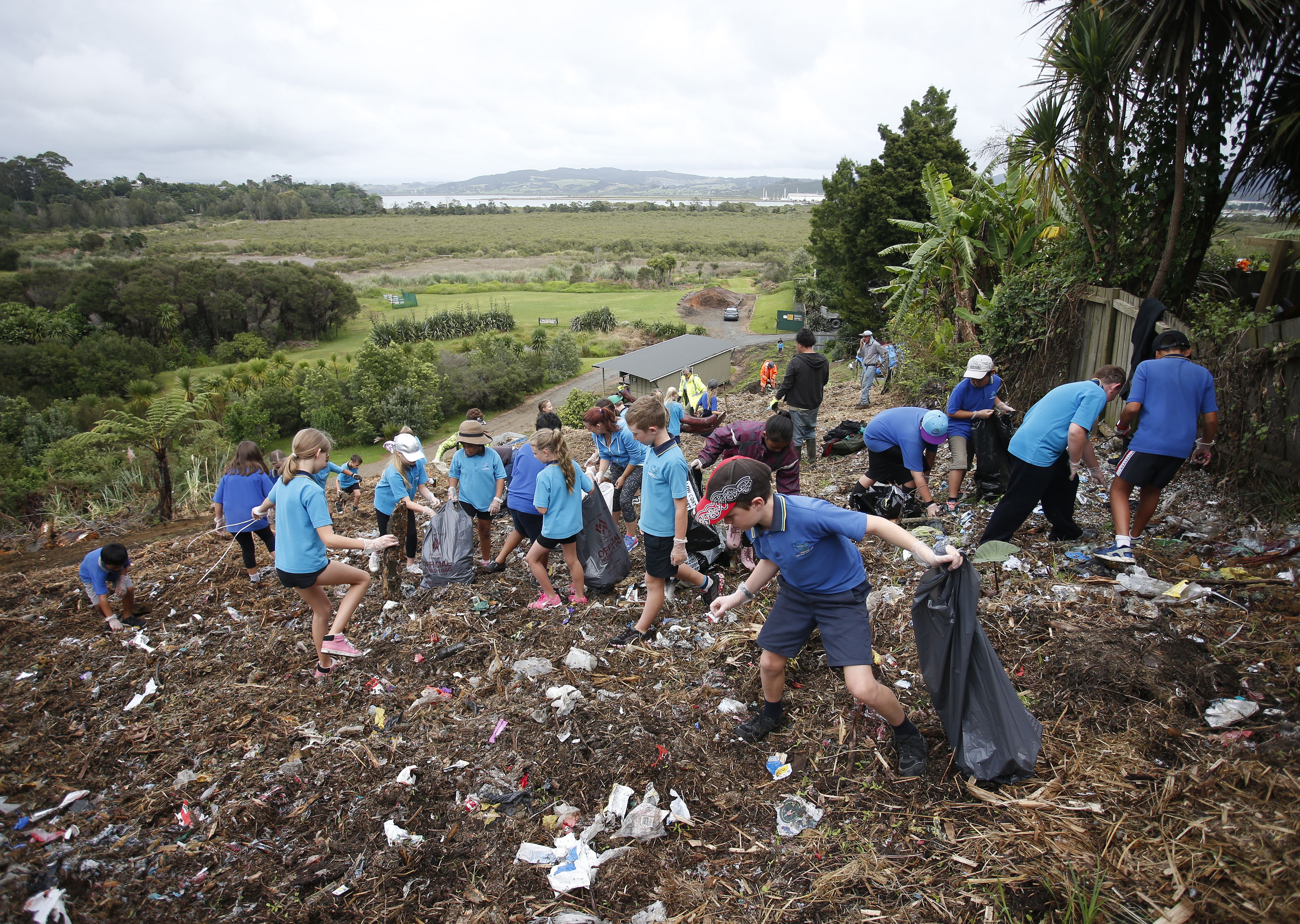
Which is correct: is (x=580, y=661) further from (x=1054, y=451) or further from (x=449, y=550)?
(x=1054, y=451)

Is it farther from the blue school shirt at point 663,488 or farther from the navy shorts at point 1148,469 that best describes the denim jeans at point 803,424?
the blue school shirt at point 663,488

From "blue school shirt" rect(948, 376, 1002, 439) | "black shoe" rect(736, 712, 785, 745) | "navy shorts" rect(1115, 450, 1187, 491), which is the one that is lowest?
"black shoe" rect(736, 712, 785, 745)

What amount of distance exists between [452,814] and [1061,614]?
3.70m

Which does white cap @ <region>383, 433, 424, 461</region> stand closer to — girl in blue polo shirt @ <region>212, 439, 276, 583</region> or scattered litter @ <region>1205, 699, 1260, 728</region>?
girl in blue polo shirt @ <region>212, 439, 276, 583</region>

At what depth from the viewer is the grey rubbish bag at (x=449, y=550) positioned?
225 inches

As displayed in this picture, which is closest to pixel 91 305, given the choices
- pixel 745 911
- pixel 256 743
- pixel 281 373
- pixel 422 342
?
pixel 281 373

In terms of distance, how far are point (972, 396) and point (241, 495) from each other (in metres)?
6.56

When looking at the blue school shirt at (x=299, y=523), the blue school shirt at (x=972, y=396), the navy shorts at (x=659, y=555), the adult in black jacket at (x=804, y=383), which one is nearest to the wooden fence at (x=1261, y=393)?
the blue school shirt at (x=972, y=396)

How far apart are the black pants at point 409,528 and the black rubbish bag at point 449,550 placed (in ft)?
1.68

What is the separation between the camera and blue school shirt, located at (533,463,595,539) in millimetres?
4809

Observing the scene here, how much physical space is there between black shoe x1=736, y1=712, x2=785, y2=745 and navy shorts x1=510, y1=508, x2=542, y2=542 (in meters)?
2.51

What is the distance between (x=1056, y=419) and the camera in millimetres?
4387

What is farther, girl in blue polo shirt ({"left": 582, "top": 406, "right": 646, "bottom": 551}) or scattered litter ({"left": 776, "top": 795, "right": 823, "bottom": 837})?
girl in blue polo shirt ({"left": 582, "top": 406, "right": 646, "bottom": 551})

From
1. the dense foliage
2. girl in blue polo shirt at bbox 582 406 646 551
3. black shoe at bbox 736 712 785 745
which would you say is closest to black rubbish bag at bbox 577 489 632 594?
girl in blue polo shirt at bbox 582 406 646 551
